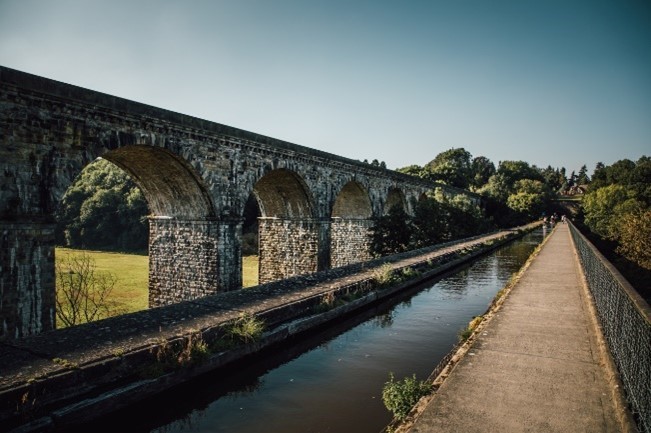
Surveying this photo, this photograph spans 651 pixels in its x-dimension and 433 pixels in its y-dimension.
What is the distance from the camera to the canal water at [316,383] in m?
4.99

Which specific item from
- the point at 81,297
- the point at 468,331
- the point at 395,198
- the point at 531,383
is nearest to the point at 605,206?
the point at 395,198

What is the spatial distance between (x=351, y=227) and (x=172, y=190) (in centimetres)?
1296

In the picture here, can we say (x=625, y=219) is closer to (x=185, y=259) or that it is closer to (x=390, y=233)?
(x=390, y=233)

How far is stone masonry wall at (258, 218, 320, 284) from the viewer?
57.1ft

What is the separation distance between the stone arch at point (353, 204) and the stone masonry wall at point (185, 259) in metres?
11.0

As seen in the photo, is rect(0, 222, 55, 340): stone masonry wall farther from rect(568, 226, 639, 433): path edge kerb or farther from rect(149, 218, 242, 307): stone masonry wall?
rect(568, 226, 639, 433): path edge kerb

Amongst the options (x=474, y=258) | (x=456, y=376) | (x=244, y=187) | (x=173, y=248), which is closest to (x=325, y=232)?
(x=244, y=187)

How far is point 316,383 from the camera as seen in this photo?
6152mm

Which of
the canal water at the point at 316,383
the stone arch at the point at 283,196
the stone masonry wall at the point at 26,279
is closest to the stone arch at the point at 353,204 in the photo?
the stone arch at the point at 283,196

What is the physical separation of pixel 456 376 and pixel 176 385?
12.4 ft

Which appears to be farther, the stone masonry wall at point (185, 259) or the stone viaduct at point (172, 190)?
the stone masonry wall at point (185, 259)

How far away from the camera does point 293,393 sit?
230 inches

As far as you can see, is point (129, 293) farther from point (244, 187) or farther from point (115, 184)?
point (115, 184)

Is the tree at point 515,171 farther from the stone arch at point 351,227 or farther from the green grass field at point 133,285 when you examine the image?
the green grass field at point 133,285
